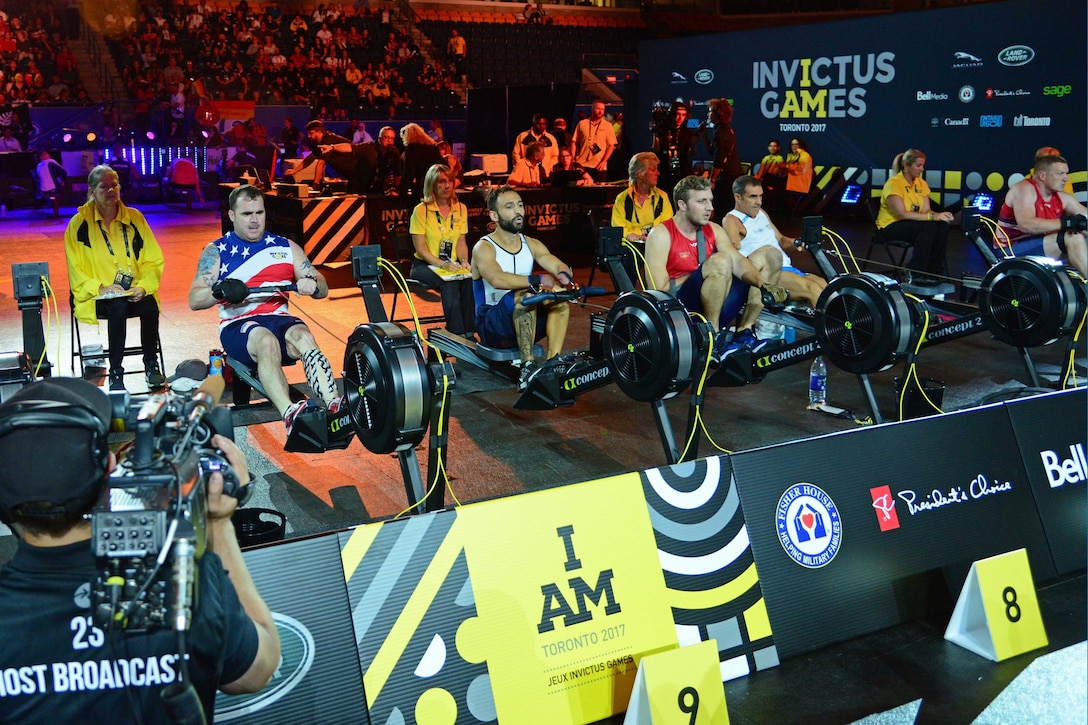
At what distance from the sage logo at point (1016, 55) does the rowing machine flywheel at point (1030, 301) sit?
794cm

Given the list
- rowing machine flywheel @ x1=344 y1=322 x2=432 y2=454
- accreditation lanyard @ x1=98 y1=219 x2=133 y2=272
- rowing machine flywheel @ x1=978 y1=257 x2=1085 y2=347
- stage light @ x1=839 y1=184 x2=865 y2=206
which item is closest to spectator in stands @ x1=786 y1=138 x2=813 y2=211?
stage light @ x1=839 y1=184 x2=865 y2=206

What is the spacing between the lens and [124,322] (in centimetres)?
582

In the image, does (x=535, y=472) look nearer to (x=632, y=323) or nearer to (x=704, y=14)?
(x=632, y=323)

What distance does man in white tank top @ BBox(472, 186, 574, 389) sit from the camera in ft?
18.2

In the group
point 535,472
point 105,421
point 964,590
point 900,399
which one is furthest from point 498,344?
point 105,421

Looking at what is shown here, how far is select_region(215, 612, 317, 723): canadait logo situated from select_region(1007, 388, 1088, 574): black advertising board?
2.59 m

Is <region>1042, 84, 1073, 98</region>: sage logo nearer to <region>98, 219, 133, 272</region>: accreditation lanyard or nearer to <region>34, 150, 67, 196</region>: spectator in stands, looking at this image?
<region>98, 219, 133, 272</region>: accreditation lanyard

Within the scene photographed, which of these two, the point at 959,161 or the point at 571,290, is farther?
the point at 959,161

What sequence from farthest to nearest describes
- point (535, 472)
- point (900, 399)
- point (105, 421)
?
point (900, 399) → point (535, 472) → point (105, 421)

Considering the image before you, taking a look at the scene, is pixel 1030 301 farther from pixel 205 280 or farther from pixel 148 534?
pixel 148 534

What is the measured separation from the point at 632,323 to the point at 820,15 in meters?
17.6

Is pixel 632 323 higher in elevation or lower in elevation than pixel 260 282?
lower

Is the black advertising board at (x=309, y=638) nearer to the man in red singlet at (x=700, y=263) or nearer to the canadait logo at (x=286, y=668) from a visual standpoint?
the canadait logo at (x=286, y=668)

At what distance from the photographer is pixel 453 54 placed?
65.5ft
